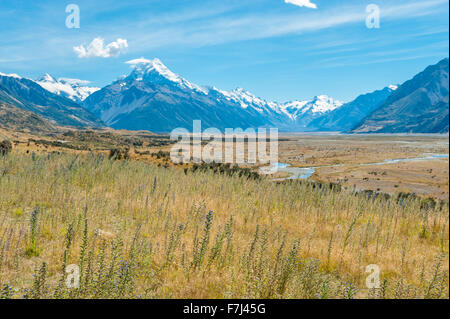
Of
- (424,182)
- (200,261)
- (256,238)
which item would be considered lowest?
(424,182)

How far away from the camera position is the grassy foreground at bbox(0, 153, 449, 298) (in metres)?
4.22

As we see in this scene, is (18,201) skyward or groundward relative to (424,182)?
skyward

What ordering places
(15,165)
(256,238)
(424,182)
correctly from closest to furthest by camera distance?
(256,238) → (15,165) → (424,182)

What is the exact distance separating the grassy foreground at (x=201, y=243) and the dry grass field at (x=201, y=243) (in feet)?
0.09

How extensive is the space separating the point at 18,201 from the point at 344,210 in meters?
10.1

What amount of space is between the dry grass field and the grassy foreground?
3 centimetres

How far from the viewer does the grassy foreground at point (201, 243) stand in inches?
166

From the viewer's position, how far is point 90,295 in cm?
376

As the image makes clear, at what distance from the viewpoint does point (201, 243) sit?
5094 millimetres

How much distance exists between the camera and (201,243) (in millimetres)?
5094

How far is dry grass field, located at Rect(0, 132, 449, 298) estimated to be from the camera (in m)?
4.23
